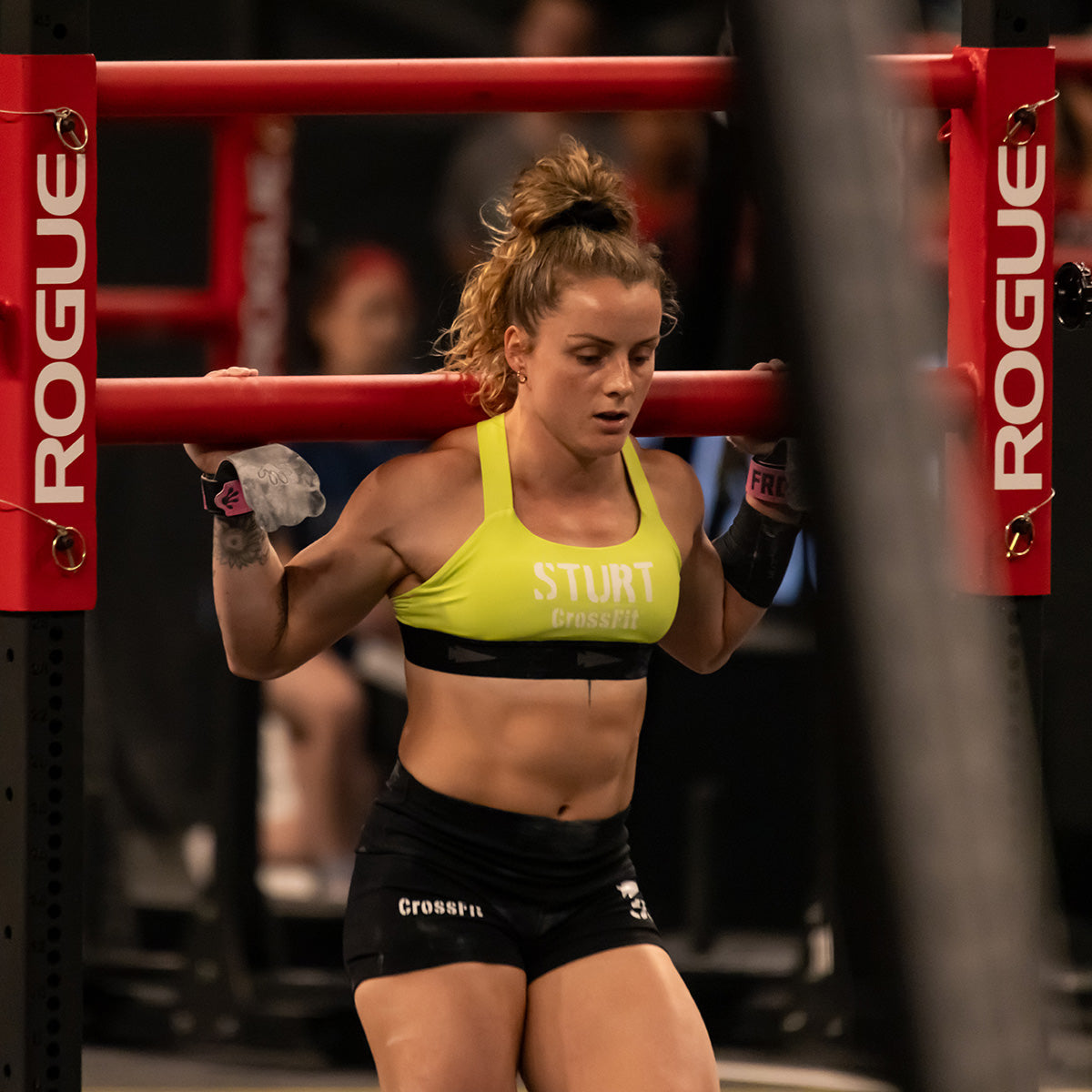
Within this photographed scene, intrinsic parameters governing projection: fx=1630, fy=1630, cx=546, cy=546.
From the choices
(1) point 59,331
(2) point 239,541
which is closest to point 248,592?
(2) point 239,541

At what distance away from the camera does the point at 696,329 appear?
3.88 m

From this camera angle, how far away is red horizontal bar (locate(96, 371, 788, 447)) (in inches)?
65.6

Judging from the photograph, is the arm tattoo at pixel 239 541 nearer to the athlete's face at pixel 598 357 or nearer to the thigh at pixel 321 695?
the athlete's face at pixel 598 357

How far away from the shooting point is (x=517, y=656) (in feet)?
5.90

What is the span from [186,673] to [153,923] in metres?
0.62

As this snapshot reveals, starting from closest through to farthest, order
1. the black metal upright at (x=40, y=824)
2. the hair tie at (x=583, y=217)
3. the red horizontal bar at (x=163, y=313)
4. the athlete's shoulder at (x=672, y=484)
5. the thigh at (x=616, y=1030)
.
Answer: the black metal upright at (x=40, y=824) < the thigh at (x=616, y=1030) < the hair tie at (x=583, y=217) < the athlete's shoulder at (x=672, y=484) < the red horizontal bar at (x=163, y=313)

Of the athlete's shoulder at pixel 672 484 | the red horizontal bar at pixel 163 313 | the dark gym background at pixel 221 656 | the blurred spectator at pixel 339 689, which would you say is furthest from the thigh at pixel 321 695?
the athlete's shoulder at pixel 672 484

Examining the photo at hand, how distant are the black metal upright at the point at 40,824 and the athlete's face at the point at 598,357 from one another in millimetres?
563

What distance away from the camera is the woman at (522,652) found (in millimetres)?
1741

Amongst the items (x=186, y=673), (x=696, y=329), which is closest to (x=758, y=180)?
(x=696, y=329)

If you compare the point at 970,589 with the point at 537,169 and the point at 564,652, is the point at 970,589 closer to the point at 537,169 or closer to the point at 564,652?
the point at 564,652

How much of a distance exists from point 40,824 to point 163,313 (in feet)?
5.94

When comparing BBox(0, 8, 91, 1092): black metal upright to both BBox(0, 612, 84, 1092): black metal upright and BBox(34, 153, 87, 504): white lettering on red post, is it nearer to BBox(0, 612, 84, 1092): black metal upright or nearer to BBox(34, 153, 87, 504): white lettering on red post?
BBox(0, 612, 84, 1092): black metal upright

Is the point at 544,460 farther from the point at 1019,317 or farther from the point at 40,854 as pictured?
the point at 40,854
